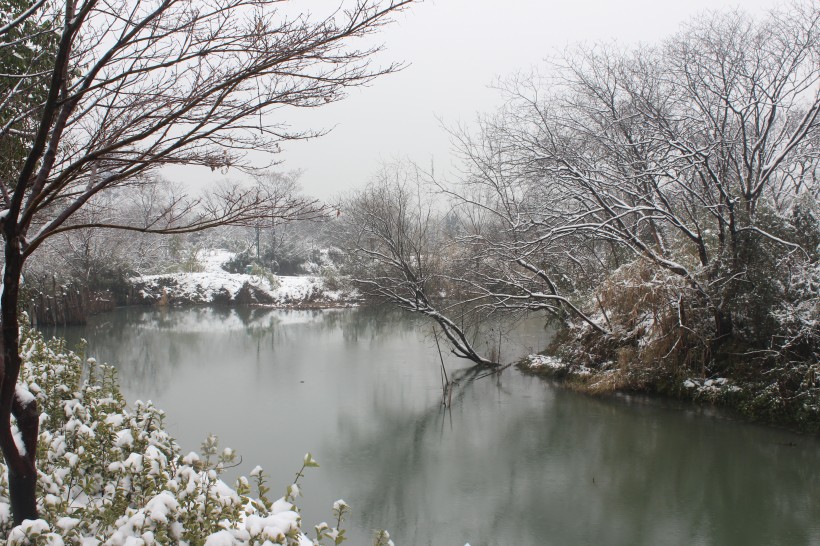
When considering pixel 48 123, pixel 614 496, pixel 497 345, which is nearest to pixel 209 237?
pixel 497 345

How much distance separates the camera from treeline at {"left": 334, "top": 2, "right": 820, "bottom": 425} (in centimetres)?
894

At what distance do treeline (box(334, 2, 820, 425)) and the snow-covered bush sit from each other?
7.47 m

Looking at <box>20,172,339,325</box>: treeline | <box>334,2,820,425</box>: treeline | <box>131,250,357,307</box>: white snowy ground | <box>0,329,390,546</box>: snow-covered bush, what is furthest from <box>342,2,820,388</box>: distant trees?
<box>131,250,357,307</box>: white snowy ground

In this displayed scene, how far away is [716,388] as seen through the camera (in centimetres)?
915

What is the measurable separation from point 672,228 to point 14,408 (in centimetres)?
1107

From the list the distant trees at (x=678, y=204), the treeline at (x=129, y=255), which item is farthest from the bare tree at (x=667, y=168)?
the treeline at (x=129, y=255)

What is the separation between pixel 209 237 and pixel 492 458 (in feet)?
96.0

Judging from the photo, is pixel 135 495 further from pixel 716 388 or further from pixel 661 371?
pixel 661 371

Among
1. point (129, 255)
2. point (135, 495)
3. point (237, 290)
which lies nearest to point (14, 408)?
point (135, 495)

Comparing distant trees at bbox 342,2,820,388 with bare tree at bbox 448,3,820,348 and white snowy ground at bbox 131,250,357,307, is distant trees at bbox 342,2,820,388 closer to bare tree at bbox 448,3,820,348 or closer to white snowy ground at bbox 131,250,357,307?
bare tree at bbox 448,3,820,348

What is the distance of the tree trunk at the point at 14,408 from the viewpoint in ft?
8.50

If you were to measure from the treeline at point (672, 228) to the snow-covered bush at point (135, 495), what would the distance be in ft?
24.5

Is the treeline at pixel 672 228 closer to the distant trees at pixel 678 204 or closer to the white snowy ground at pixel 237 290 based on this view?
the distant trees at pixel 678 204

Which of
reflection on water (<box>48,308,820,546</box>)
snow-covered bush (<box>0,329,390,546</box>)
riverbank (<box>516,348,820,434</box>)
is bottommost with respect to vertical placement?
reflection on water (<box>48,308,820,546</box>)
